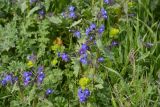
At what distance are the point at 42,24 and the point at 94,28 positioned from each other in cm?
66

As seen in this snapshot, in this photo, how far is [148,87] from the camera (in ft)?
8.93

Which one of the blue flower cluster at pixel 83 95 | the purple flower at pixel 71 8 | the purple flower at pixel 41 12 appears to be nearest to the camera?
the blue flower cluster at pixel 83 95

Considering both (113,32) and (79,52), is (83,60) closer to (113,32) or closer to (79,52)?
(79,52)

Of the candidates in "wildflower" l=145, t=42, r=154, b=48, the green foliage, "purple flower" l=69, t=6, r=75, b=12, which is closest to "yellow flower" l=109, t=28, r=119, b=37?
the green foliage

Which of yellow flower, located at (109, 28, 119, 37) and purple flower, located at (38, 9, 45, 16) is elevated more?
purple flower, located at (38, 9, 45, 16)

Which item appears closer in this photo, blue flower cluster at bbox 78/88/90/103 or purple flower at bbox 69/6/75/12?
blue flower cluster at bbox 78/88/90/103

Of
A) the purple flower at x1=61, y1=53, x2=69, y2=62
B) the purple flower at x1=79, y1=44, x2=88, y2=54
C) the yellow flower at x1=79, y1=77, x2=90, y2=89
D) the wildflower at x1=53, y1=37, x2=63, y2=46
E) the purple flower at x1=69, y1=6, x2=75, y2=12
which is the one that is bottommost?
the yellow flower at x1=79, y1=77, x2=90, y2=89

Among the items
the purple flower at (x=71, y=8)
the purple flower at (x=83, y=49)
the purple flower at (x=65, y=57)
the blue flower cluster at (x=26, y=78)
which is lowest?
the blue flower cluster at (x=26, y=78)

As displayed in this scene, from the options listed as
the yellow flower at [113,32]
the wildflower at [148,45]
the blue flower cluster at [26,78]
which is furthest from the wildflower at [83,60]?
the wildflower at [148,45]

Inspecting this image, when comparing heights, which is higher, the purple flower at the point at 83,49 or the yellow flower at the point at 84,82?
the purple flower at the point at 83,49

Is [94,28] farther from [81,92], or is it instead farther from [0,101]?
[0,101]

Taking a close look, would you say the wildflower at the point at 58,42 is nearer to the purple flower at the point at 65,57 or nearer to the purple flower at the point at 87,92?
the purple flower at the point at 65,57

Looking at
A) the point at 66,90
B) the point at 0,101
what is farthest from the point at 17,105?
the point at 66,90

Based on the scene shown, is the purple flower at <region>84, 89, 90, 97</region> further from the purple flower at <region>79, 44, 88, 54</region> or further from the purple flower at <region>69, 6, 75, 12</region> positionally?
the purple flower at <region>69, 6, 75, 12</region>
